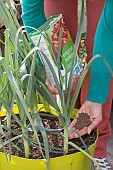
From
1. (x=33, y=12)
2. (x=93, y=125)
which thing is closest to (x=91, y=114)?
(x=93, y=125)

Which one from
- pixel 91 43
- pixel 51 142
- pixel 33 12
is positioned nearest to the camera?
pixel 51 142

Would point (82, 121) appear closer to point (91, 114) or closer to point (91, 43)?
point (91, 114)

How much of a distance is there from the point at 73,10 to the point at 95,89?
0.54 meters

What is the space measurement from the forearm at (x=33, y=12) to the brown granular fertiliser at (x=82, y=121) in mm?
397

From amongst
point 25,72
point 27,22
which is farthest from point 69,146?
point 27,22

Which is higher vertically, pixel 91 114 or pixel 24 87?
pixel 24 87

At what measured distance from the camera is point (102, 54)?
1.24 metres

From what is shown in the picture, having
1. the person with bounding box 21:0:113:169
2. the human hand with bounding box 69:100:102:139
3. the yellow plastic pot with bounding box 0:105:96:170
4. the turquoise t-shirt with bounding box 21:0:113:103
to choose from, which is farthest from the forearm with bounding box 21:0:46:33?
the yellow plastic pot with bounding box 0:105:96:170

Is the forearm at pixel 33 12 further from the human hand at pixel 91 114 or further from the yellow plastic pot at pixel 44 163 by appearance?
the yellow plastic pot at pixel 44 163

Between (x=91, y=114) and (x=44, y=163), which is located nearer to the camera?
(x=44, y=163)

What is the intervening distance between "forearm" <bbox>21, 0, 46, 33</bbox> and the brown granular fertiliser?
40 cm

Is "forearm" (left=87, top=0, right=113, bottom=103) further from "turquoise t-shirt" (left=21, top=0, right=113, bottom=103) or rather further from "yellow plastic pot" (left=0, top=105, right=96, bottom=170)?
"yellow plastic pot" (left=0, top=105, right=96, bottom=170)

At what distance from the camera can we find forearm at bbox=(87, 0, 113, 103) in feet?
3.94

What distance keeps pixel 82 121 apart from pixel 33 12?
0.43 metres
